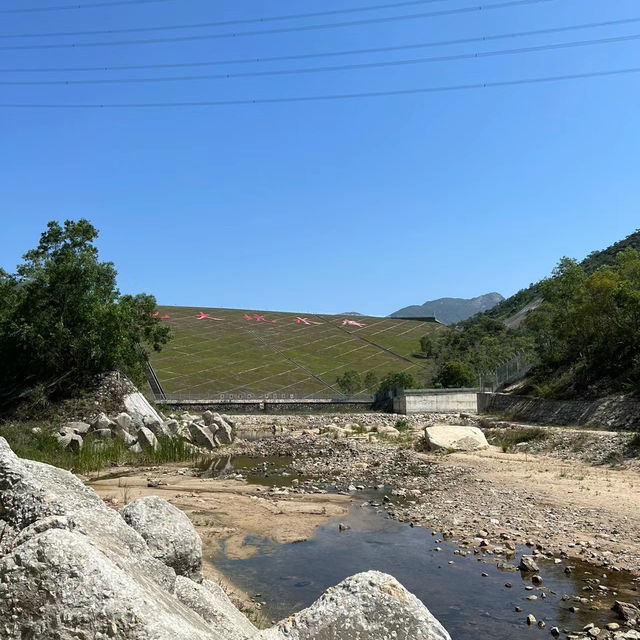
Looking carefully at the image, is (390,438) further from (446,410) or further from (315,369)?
(315,369)

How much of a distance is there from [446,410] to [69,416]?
5572 cm

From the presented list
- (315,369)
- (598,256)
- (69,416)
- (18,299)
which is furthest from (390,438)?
(598,256)

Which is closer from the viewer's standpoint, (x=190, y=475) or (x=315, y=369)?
(x=190, y=475)

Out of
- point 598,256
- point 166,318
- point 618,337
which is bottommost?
point 618,337

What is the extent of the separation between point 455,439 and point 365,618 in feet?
111

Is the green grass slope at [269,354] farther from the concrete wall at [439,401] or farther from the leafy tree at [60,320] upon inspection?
the leafy tree at [60,320]

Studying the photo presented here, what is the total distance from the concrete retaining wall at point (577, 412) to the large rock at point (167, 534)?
3732 centimetres

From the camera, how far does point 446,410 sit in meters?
80.2

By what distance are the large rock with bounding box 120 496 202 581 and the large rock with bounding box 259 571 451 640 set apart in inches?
135

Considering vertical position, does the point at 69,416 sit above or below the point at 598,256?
below

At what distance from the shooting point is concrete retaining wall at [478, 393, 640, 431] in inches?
1559

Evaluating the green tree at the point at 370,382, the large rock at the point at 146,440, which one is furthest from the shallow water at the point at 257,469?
the green tree at the point at 370,382

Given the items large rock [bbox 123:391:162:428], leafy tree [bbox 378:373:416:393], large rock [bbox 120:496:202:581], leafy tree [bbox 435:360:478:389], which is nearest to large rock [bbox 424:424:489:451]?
large rock [bbox 123:391:162:428]

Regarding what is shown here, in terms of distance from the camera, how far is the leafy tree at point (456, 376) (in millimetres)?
90562
